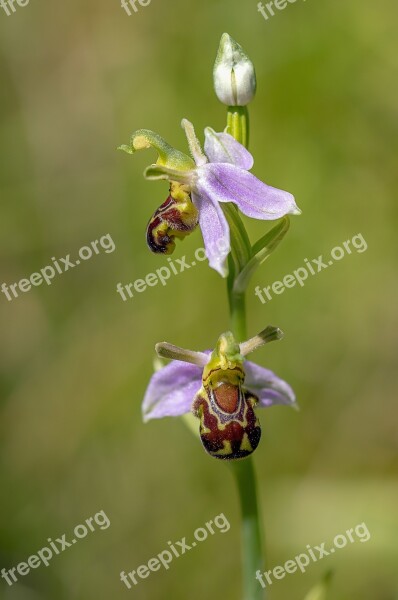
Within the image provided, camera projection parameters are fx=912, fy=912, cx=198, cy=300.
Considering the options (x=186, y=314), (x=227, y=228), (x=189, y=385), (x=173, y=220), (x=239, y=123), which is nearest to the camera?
(x=227, y=228)

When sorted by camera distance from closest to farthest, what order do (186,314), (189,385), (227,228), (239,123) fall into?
(227,228) < (239,123) < (189,385) < (186,314)

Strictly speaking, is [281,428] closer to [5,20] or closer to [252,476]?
[252,476]

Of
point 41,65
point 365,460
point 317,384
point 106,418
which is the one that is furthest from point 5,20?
point 365,460

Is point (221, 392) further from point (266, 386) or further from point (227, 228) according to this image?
point (227, 228)

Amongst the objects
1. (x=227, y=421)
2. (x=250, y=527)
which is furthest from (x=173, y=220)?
(x=250, y=527)

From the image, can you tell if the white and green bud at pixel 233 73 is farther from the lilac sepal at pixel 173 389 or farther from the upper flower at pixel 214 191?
the lilac sepal at pixel 173 389

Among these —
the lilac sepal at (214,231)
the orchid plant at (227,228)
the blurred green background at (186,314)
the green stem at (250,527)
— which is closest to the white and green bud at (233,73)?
the orchid plant at (227,228)

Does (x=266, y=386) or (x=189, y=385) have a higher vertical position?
(x=189, y=385)
